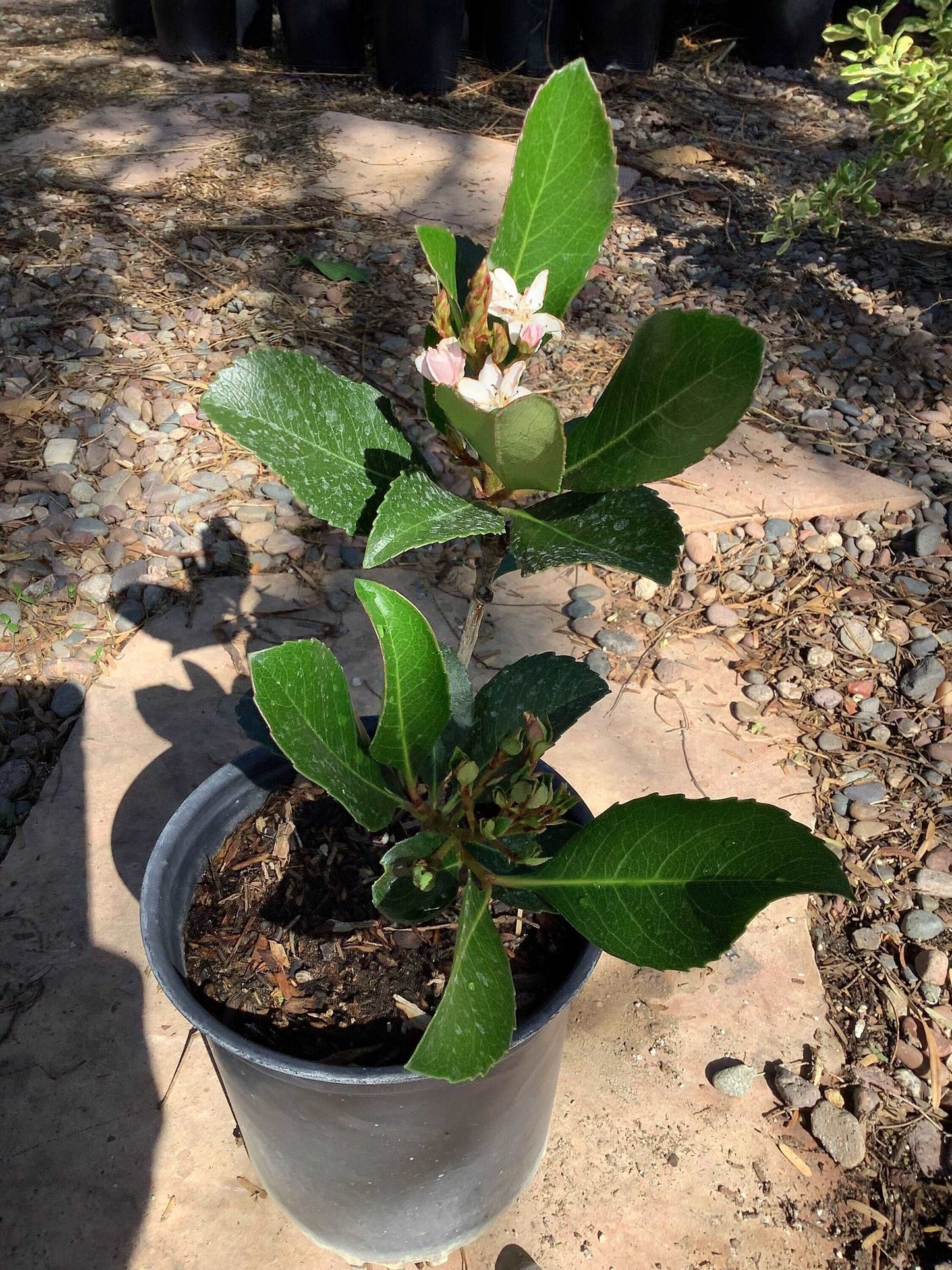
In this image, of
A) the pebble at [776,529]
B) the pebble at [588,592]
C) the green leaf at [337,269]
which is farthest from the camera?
the green leaf at [337,269]

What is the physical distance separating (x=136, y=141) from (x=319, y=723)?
355cm

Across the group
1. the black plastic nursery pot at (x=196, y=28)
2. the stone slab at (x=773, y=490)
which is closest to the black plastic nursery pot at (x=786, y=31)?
the black plastic nursery pot at (x=196, y=28)

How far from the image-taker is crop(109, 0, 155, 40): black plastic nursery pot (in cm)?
485

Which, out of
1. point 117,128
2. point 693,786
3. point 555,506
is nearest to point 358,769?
point 555,506

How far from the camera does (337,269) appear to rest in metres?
2.91

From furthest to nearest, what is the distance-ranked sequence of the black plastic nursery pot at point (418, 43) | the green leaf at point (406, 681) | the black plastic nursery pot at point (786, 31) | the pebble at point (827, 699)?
the black plastic nursery pot at point (786, 31), the black plastic nursery pot at point (418, 43), the pebble at point (827, 699), the green leaf at point (406, 681)

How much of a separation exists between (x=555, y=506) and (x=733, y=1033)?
1.05 metres

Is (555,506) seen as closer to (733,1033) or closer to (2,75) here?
(733,1033)

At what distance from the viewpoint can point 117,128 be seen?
374 cm

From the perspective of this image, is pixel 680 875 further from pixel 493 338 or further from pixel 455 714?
pixel 493 338

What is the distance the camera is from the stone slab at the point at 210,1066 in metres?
1.29

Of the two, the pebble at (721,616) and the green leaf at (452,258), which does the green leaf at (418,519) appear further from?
the pebble at (721,616)

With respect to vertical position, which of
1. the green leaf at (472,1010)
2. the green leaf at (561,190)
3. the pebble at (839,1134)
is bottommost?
the pebble at (839,1134)

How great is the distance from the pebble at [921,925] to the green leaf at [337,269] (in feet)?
7.40
